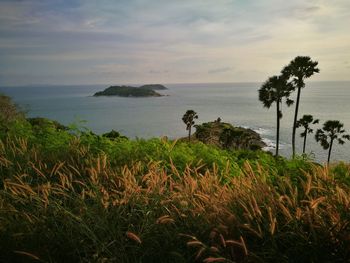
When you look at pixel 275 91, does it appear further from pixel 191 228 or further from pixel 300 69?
pixel 191 228

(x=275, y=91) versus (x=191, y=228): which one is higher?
(x=275, y=91)

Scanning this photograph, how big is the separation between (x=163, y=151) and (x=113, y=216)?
9.49ft

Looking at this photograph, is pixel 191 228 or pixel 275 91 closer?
pixel 191 228

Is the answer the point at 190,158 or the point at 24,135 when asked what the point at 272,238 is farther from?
the point at 24,135

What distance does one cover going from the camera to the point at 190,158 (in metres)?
6.47

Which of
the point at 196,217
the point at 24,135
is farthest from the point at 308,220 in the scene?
the point at 24,135

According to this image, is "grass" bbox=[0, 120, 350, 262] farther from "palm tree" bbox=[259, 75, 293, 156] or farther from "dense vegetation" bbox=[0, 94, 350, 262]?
"palm tree" bbox=[259, 75, 293, 156]

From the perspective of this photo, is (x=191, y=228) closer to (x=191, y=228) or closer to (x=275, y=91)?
(x=191, y=228)

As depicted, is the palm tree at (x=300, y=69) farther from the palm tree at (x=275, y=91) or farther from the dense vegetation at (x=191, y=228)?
the dense vegetation at (x=191, y=228)

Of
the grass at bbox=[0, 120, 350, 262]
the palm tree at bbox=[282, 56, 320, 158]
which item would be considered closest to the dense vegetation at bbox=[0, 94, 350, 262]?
the grass at bbox=[0, 120, 350, 262]

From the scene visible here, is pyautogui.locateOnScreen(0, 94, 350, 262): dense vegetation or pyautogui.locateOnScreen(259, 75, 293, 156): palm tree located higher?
pyautogui.locateOnScreen(259, 75, 293, 156): palm tree

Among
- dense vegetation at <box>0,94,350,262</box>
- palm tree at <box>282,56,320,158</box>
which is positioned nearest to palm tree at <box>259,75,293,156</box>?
palm tree at <box>282,56,320,158</box>

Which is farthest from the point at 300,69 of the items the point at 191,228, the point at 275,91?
the point at 191,228

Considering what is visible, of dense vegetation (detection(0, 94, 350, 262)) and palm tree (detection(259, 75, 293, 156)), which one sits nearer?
dense vegetation (detection(0, 94, 350, 262))
